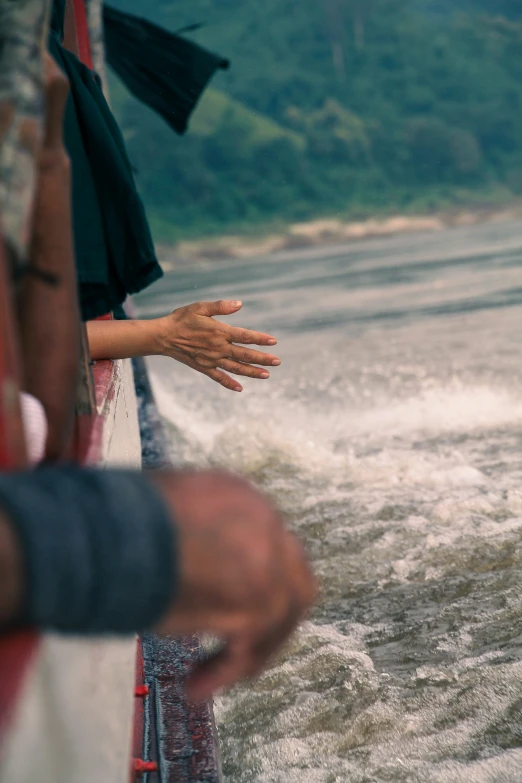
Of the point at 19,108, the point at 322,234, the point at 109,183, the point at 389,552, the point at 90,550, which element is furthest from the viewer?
the point at 322,234

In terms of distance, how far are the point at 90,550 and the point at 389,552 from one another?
146 inches

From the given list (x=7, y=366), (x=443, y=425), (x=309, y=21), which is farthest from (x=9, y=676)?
(x=309, y=21)

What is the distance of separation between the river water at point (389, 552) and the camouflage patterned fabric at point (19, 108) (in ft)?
6.43

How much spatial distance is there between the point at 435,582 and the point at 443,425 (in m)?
3.89

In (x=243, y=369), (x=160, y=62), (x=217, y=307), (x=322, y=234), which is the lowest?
(x=322, y=234)

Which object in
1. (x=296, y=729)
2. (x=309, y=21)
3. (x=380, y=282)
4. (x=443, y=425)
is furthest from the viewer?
(x=309, y=21)

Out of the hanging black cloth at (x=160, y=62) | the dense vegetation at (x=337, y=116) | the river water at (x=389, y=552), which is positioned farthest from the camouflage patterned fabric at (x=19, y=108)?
the dense vegetation at (x=337, y=116)

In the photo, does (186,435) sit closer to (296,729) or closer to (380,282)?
(296,729)

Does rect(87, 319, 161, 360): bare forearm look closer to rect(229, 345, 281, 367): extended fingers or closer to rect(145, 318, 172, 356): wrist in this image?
rect(145, 318, 172, 356): wrist

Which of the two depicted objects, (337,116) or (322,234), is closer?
(322,234)

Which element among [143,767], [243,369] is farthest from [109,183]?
[143,767]

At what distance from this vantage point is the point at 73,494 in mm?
905

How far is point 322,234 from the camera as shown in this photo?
88.0 metres

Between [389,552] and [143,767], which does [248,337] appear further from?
[389,552]
